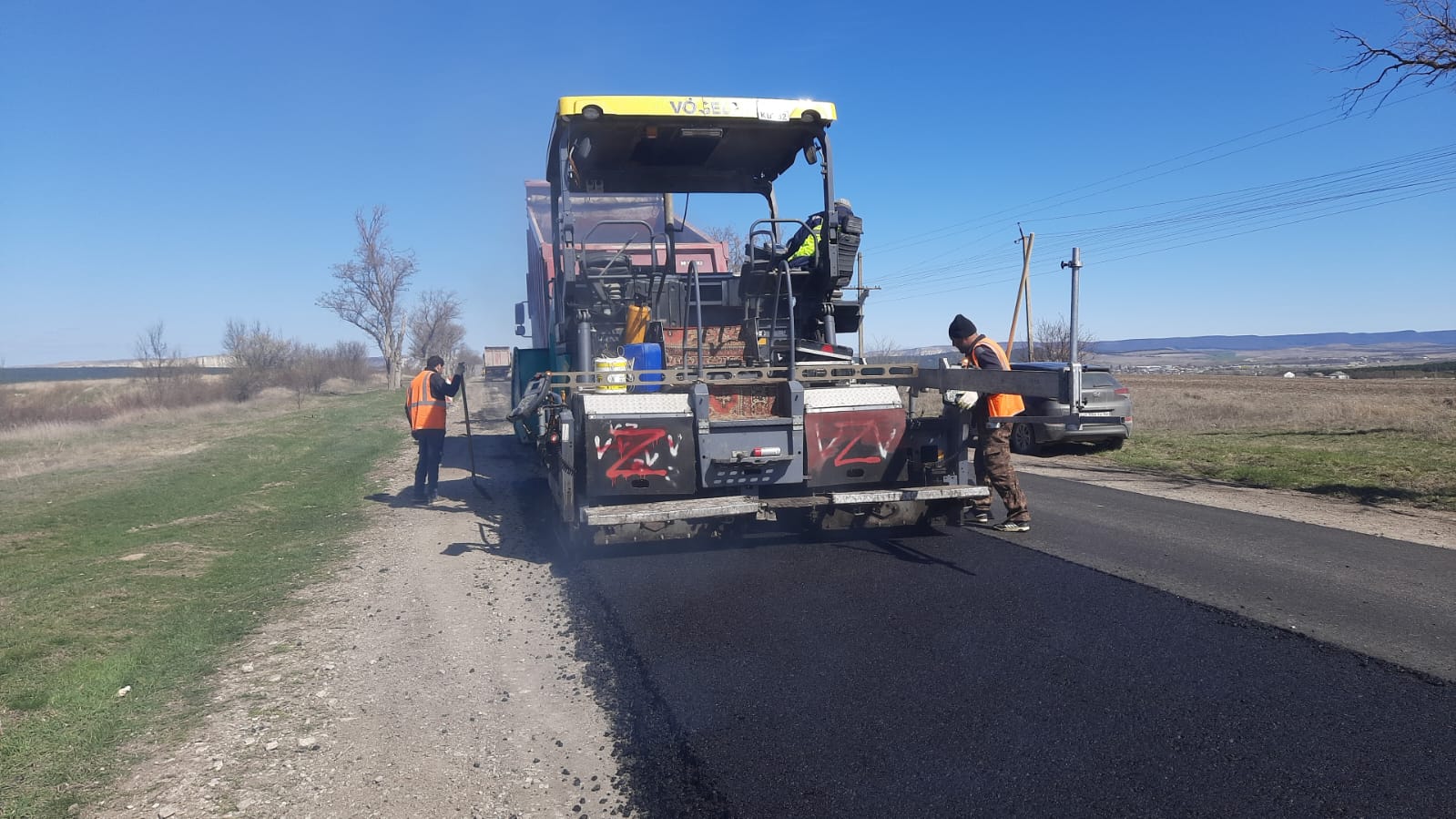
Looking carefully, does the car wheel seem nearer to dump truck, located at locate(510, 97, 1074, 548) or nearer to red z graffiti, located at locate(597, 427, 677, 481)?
dump truck, located at locate(510, 97, 1074, 548)

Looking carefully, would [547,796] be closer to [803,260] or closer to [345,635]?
[345,635]

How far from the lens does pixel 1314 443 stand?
13.0m

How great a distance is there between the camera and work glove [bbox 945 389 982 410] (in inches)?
241

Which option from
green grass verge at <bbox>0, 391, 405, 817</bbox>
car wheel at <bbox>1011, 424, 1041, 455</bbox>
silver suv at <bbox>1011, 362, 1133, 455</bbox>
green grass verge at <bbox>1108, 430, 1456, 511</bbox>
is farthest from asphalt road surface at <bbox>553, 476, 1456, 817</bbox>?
car wheel at <bbox>1011, 424, 1041, 455</bbox>

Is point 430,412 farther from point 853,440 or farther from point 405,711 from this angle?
point 405,711

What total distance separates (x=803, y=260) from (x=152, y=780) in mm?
5887

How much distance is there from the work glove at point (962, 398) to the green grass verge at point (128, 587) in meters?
4.89

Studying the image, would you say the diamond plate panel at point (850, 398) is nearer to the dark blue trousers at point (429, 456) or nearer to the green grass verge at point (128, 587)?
the green grass verge at point (128, 587)

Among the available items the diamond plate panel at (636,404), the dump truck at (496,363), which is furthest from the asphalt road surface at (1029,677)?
the dump truck at (496,363)

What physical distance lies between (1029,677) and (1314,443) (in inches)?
466

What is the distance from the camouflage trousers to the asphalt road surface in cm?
48

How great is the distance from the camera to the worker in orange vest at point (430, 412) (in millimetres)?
9562

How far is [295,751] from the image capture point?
3.55 m

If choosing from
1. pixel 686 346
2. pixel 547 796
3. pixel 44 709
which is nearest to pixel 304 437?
pixel 686 346
